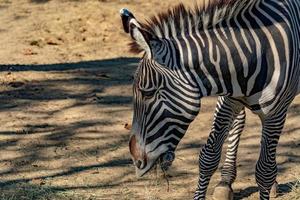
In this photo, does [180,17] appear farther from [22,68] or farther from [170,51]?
[22,68]

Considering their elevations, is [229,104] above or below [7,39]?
above

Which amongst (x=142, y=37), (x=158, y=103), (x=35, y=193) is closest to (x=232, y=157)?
(x=35, y=193)

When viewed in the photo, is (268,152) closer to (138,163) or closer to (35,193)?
(138,163)

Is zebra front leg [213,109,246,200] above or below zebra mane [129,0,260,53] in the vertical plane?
below

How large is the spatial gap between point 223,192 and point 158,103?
1837mm

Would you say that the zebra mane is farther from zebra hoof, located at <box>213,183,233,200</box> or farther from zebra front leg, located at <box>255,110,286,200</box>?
zebra hoof, located at <box>213,183,233,200</box>

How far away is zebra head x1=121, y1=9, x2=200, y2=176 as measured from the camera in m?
4.12

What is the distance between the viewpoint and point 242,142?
704 centimetres

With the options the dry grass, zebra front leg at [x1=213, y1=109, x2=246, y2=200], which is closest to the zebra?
zebra front leg at [x1=213, y1=109, x2=246, y2=200]

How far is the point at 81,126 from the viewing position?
23.8ft

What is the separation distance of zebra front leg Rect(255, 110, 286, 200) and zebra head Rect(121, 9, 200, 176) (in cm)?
90

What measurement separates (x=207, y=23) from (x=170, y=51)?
1.15ft

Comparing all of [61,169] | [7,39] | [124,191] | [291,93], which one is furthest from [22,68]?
[291,93]

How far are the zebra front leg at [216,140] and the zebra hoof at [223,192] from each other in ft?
0.82
